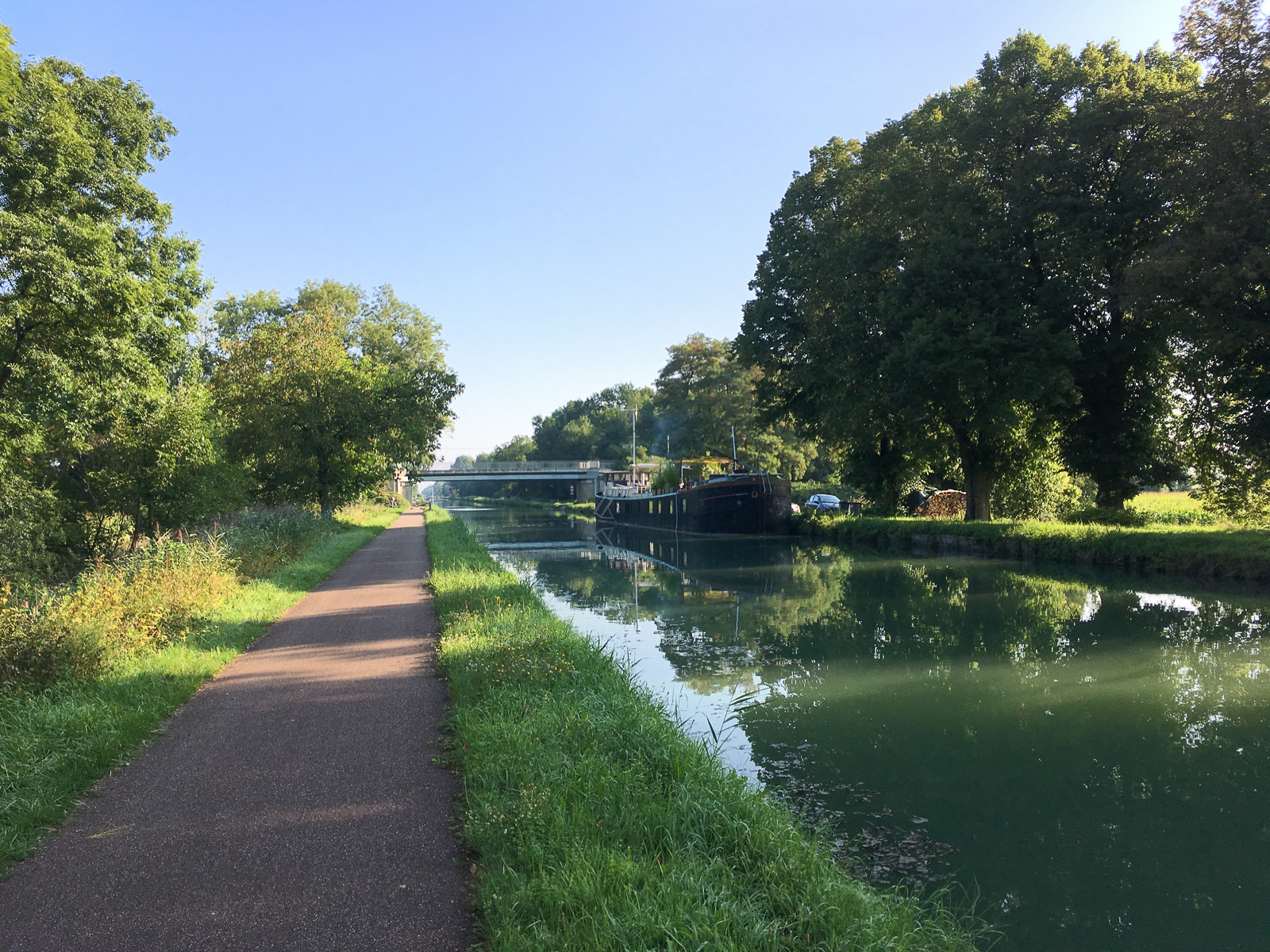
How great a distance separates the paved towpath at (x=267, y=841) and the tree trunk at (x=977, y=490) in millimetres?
24054

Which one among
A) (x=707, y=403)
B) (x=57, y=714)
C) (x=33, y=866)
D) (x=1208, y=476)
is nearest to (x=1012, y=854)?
(x=33, y=866)

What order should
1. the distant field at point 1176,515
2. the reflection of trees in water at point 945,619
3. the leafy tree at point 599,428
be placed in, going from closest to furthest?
the reflection of trees in water at point 945,619 → the distant field at point 1176,515 → the leafy tree at point 599,428

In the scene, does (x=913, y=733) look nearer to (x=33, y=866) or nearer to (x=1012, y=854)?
(x=1012, y=854)

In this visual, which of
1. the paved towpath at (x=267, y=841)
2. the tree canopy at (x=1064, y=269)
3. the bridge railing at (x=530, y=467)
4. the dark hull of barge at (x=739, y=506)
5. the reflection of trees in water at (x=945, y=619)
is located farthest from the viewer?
the bridge railing at (x=530, y=467)

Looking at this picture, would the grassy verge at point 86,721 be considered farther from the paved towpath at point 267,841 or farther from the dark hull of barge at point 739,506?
the dark hull of barge at point 739,506

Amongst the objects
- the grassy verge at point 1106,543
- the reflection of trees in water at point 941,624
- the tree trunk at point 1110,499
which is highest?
the tree trunk at point 1110,499

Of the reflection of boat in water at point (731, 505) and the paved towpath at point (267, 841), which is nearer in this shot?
the paved towpath at point (267, 841)

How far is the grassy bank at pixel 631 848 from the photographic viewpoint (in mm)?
3434

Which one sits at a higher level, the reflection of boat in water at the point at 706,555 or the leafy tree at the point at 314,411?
the leafy tree at the point at 314,411

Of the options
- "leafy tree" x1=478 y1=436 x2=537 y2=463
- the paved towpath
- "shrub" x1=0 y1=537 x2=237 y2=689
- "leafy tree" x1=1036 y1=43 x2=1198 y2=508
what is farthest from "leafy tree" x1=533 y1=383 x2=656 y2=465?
the paved towpath

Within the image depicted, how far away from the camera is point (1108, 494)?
24.4 metres

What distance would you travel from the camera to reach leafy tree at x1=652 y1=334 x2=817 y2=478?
51.8 m

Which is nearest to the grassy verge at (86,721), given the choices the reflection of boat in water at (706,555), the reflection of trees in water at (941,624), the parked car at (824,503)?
the reflection of trees in water at (941,624)

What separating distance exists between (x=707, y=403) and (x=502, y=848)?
49092 millimetres
